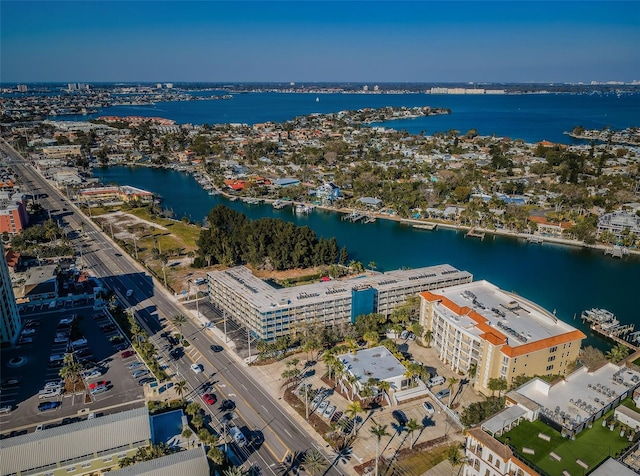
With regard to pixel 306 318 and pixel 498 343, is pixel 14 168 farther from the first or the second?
pixel 498 343

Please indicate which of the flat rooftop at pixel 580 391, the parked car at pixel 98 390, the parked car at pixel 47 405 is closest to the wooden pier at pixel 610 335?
the flat rooftop at pixel 580 391

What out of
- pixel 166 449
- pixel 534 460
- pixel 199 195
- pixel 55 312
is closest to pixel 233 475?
pixel 166 449

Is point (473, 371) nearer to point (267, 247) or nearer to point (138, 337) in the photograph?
point (138, 337)

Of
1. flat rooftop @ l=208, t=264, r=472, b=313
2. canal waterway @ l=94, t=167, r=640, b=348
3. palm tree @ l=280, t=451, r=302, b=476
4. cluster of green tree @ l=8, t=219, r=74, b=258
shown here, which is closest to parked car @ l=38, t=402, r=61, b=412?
flat rooftop @ l=208, t=264, r=472, b=313

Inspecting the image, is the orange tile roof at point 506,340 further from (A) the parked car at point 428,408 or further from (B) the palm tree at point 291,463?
(B) the palm tree at point 291,463

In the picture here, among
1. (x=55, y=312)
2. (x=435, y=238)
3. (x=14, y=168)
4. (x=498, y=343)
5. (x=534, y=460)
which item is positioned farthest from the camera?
(x=14, y=168)
